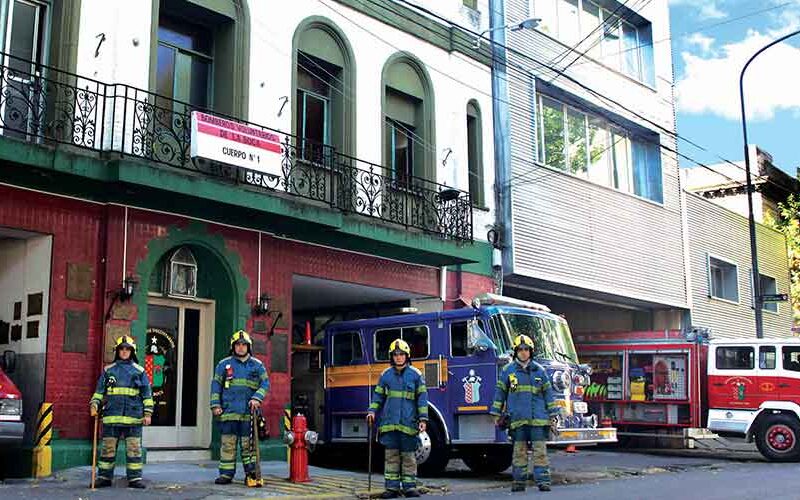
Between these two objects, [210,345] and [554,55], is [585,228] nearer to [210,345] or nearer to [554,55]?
[554,55]

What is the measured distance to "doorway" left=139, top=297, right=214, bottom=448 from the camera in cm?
1414

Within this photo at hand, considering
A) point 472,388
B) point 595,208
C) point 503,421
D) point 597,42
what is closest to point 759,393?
point 595,208

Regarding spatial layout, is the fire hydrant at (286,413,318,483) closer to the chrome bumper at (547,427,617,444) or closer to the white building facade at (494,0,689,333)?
the chrome bumper at (547,427,617,444)

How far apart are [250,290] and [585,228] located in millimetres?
10607

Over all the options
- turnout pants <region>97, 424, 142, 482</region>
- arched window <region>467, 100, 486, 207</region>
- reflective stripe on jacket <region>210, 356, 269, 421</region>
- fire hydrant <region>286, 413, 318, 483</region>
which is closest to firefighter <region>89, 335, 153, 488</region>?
turnout pants <region>97, 424, 142, 482</region>

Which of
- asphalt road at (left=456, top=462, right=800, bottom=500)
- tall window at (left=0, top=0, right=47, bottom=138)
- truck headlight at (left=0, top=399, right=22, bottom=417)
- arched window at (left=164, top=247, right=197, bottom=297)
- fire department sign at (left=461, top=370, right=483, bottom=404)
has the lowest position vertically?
asphalt road at (left=456, top=462, right=800, bottom=500)

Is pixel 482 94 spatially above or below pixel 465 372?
above

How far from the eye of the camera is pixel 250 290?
15.0m

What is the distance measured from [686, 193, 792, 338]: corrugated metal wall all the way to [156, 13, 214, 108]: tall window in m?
16.6

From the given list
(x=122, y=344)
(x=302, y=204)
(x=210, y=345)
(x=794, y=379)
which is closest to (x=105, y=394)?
(x=122, y=344)

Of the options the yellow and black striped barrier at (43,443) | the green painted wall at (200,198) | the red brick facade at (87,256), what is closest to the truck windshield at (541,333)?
the green painted wall at (200,198)

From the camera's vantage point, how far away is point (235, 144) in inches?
551

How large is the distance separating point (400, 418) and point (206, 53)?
24.1 feet

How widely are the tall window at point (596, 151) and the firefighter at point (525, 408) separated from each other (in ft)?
33.4
